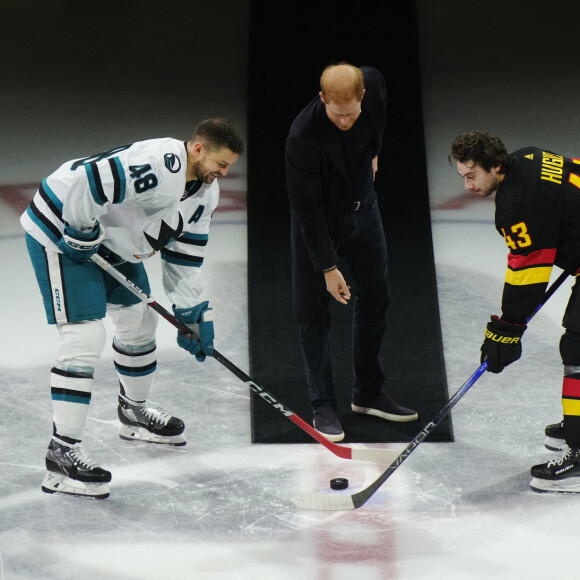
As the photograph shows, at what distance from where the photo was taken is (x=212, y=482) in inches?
144

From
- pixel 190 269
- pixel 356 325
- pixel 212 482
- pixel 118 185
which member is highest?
pixel 118 185

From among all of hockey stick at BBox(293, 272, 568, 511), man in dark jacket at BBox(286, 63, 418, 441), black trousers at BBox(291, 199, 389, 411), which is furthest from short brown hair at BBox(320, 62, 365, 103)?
hockey stick at BBox(293, 272, 568, 511)

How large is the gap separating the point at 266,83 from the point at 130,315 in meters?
2.96

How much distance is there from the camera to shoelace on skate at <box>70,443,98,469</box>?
3555 millimetres

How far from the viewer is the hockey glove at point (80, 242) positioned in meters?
3.42

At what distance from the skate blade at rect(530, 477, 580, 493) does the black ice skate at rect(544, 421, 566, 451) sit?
244 millimetres

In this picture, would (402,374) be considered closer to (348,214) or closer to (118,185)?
(348,214)

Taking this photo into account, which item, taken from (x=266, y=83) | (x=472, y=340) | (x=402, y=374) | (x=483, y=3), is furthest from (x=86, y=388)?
(x=483, y=3)

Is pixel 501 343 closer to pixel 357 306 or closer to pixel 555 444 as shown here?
pixel 555 444

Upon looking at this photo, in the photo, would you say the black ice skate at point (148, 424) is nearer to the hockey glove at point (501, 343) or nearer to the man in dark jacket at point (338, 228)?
the man in dark jacket at point (338, 228)

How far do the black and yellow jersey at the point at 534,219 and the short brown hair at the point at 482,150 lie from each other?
70mm

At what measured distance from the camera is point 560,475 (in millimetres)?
3512

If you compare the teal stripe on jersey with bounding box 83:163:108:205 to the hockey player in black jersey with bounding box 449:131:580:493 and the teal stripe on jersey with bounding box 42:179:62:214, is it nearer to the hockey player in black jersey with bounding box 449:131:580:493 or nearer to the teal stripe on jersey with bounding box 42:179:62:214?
the teal stripe on jersey with bounding box 42:179:62:214

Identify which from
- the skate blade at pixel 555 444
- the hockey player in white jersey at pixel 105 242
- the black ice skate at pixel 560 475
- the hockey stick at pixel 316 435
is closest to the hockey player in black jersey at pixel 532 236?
the black ice skate at pixel 560 475
